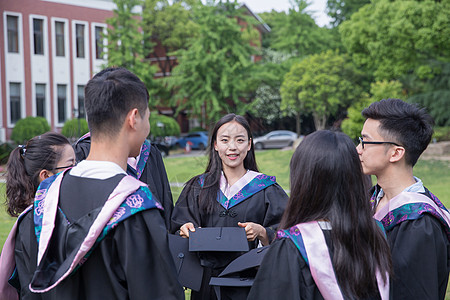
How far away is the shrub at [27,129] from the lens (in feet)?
68.7

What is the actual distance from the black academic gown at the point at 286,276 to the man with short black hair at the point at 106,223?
1.18ft

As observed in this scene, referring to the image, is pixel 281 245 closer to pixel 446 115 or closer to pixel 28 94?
pixel 446 115

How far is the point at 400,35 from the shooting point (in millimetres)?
16547

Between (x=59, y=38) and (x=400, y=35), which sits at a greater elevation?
(x=59, y=38)

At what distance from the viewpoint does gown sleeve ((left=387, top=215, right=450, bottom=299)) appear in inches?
82.0

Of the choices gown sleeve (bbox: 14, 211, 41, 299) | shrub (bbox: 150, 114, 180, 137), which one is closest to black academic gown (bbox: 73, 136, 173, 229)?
gown sleeve (bbox: 14, 211, 41, 299)

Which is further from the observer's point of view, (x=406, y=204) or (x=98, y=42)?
(x=98, y=42)

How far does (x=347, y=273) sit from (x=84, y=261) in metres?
0.98

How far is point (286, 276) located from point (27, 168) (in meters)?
1.60

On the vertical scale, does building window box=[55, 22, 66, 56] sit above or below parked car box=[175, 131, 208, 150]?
above

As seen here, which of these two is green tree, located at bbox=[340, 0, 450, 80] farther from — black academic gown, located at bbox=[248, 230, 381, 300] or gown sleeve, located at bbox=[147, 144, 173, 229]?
black academic gown, located at bbox=[248, 230, 381, 300]

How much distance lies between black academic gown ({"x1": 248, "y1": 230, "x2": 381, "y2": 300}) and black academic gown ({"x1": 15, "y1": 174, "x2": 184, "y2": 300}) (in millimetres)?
355

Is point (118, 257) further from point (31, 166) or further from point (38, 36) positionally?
point (38, 36)

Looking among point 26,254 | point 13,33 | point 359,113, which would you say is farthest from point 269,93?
point 26,254
